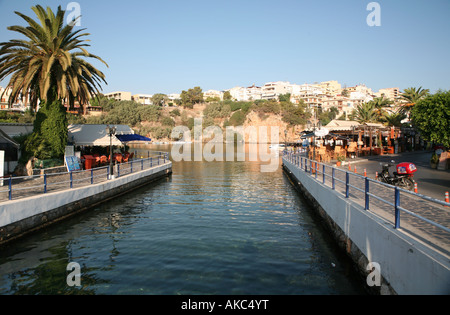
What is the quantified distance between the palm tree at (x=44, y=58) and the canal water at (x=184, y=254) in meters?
9.36

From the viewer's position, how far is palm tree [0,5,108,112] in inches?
790

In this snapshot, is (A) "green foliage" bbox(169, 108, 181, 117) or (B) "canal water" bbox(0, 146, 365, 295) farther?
(A) "green foliage" bbox(169, 108, 181, 117)

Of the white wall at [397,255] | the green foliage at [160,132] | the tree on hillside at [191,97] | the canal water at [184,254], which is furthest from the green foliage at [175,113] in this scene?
the white wall at [397,255]

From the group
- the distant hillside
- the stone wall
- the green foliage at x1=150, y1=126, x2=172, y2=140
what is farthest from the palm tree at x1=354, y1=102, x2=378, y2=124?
the green foliage at x1=150, y1=126, x2=172, y2=140

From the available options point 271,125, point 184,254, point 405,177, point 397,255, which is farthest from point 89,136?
point 271,125

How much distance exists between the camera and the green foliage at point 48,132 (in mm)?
20798

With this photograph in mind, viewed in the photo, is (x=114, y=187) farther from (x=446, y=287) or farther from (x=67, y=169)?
(x=446, y=287)

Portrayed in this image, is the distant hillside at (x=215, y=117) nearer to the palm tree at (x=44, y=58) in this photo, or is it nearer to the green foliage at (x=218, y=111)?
the green foliage at (x=218, y=111)

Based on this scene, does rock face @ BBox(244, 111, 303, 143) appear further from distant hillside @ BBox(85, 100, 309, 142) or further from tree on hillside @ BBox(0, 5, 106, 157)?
tree on hillside @ BBox(0, 5, 106, 157)

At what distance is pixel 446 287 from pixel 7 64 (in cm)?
2449

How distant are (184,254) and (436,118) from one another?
1769 cm

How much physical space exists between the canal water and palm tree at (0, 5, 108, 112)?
936 cm

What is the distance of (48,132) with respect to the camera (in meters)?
21.4
